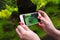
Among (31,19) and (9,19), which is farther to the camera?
(9,19)

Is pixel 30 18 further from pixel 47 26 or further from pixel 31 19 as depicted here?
pixel 47 26

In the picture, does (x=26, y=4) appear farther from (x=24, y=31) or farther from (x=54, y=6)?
(x=24, y=31)

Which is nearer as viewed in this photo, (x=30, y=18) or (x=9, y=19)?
(x=30, y=18)

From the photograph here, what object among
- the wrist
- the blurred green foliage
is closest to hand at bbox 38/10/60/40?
the wrist

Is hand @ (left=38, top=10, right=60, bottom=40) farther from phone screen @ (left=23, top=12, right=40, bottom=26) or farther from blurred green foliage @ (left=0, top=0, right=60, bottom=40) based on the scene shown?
blurred green foliage @ (left=0, top=0, right=60, bottom=40)

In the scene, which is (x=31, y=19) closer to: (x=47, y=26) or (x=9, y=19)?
(x=47, y=26)

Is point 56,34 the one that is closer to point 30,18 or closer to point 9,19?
point 30,18

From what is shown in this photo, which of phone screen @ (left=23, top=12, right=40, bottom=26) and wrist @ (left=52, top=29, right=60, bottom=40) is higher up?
phone screen @ (left=23, top=12, right=40, bottom=26)

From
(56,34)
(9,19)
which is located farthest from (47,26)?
(9,19)

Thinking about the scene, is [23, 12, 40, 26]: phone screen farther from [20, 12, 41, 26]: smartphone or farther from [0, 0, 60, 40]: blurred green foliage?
[0, 0, 60, 40]: blurred green foliage

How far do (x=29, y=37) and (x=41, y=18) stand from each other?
21 centimetres

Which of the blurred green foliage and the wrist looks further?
the blurred green foliage

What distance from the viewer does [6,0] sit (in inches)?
50.3

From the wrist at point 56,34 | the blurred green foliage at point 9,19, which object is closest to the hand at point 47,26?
the wrist at point 56,34
